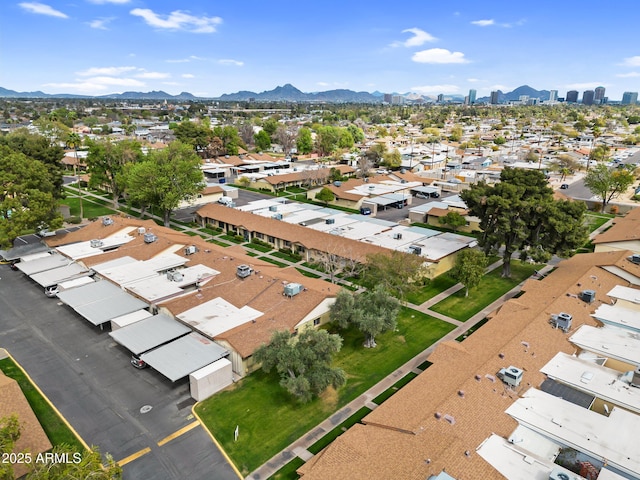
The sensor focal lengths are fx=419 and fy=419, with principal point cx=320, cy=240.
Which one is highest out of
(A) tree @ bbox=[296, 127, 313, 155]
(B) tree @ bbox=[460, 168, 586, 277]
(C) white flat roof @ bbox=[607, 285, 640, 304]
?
(A) tree @ bbox=[296, 127, 313, 155]

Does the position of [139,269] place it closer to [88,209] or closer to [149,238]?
[149,238]

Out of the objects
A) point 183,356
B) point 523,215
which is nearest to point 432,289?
point 523,215

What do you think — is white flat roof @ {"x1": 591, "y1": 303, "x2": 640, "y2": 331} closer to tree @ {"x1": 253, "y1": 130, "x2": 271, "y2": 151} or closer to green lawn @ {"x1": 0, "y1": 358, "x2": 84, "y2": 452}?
green lawn @ {"x1": 0, "y1": 358, "x2": 84, "y2": 452}

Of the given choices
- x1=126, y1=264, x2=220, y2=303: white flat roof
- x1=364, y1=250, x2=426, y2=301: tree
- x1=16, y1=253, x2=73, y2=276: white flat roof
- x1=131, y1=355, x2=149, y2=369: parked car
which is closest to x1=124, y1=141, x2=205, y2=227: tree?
x1=16, y1=253, x2=73, y2=276: white flat roof

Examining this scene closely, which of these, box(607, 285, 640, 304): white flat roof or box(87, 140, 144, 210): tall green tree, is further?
box(87, 140, 144, 210): tall green tree

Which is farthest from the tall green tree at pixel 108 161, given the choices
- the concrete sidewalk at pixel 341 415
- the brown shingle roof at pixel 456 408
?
the brown shingle roof at pixel 456 408

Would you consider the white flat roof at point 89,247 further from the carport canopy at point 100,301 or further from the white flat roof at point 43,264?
the carport canopy at point 100,301
